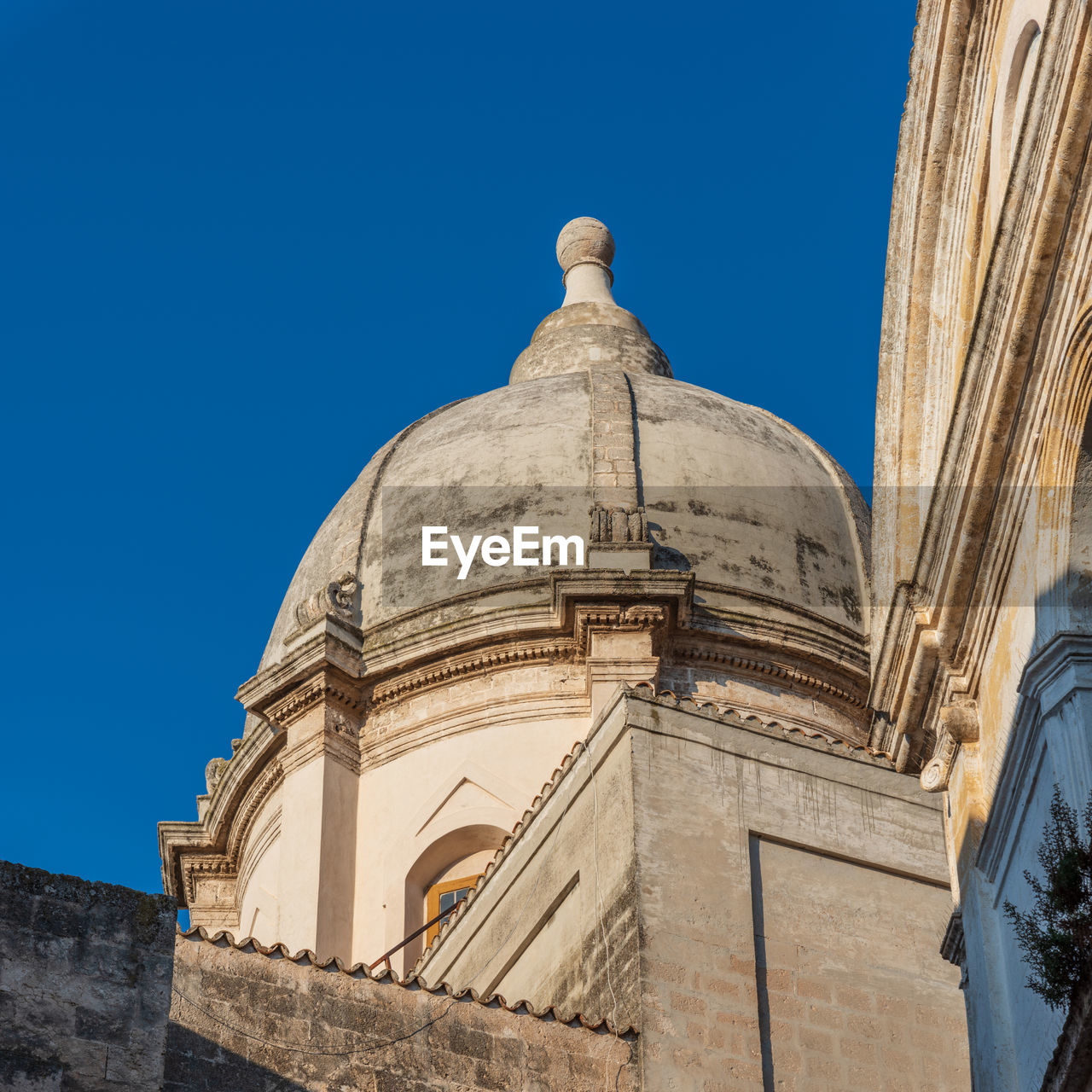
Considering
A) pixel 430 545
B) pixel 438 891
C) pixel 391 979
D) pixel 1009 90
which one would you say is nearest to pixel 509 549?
pixel 430 545

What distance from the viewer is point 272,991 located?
13.1 metres

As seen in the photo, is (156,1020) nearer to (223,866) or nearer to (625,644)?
(625,644)

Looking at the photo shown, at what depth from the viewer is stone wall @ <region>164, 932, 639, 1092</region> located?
41.3ft

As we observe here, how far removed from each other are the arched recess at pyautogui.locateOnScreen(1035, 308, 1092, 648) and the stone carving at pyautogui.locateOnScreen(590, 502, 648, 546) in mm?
14260

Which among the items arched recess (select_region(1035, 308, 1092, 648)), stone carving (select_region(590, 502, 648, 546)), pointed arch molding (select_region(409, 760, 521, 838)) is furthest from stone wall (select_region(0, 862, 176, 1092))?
stone carving (select_region(590, 502, 648, 546))

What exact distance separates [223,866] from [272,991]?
14.3 metres

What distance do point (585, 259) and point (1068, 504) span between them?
26358 millimetres

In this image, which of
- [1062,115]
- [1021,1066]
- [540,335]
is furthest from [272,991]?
[540,335]

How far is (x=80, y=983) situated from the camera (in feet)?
34.9

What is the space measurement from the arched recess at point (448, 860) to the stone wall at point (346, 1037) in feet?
32.1

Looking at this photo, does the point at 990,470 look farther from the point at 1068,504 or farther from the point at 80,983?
the point at 80,983

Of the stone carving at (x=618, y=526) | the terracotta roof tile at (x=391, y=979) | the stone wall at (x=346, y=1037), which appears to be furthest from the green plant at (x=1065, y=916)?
the stone carving at (x=618, y=526)

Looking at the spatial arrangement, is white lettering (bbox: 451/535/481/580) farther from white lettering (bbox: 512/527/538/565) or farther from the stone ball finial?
the stone ball finial

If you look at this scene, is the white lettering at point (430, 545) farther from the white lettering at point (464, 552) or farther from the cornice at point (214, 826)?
the cornice at point (214, 826)
